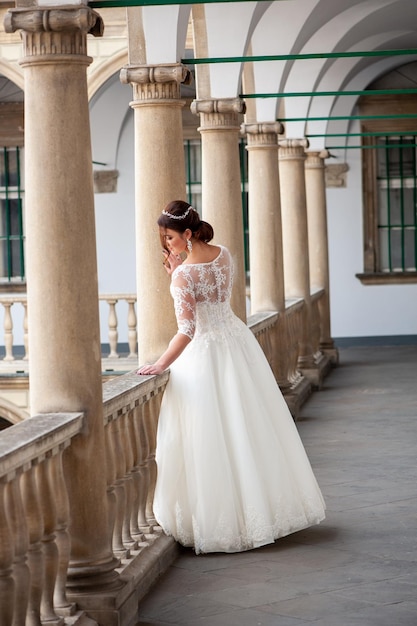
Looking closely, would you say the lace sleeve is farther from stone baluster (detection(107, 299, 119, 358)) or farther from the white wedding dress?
stone baluster (detection(107, 299, 119, 358))

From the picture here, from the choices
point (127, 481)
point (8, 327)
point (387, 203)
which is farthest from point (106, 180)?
point (127, 481)

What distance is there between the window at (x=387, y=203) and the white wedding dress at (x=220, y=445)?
14.4 metres

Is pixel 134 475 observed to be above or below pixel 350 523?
above

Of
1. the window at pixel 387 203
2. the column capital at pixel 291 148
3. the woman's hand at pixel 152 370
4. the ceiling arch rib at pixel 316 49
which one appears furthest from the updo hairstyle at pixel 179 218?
the window at pixel 387 203

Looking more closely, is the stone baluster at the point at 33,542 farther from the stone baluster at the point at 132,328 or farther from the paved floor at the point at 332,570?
the stone baluster at the point at 132,328

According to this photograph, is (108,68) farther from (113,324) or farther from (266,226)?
(266,226)

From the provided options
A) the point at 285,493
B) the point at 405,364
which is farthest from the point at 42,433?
the point at 405,364

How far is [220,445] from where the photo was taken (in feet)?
19.8

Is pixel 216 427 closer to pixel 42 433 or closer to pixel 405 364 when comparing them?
pixel 42 433

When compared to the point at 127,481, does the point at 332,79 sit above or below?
above

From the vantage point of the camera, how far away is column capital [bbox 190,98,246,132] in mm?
9492

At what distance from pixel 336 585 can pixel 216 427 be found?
1.06 m

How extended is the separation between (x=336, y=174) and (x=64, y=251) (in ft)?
52.6

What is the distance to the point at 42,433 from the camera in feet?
14.5
